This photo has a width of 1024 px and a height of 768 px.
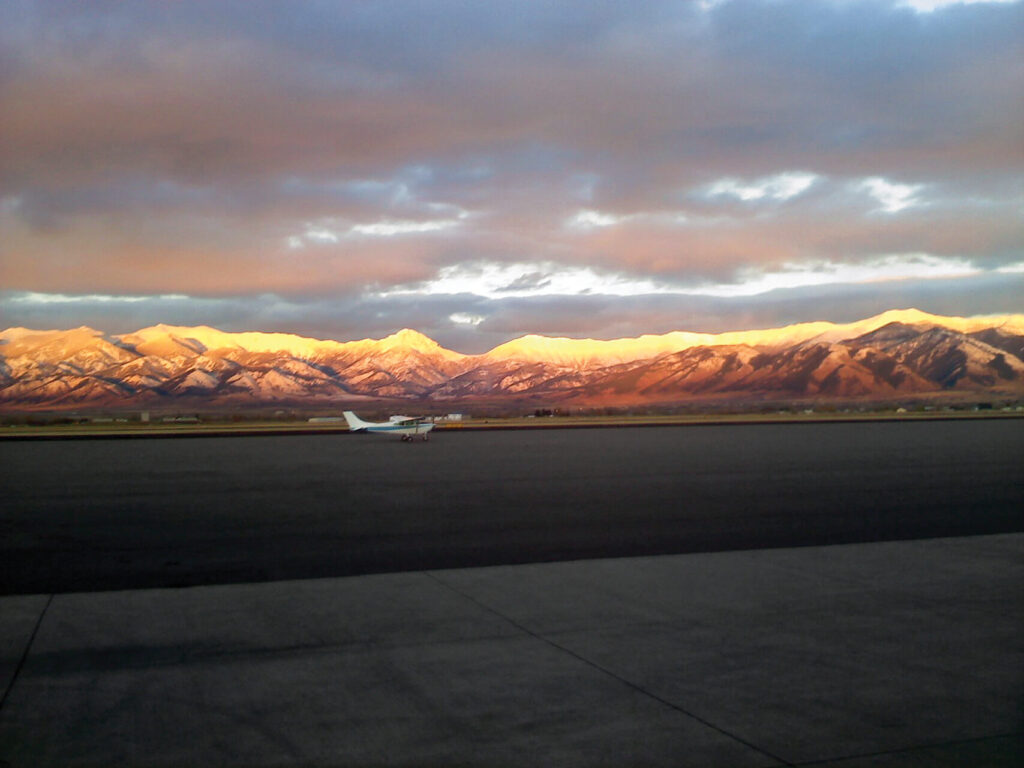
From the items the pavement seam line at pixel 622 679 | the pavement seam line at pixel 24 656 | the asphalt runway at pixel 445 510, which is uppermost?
the pavement seam line at pixel 24 656

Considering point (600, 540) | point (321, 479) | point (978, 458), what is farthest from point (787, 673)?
point (978, 458)

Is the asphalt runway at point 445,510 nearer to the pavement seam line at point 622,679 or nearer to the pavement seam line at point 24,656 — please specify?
the pavement seam line at point 24,656

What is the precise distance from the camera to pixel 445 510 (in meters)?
20.6

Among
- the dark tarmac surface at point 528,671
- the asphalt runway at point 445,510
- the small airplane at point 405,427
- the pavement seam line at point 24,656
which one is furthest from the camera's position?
the small airplane at point 405,427

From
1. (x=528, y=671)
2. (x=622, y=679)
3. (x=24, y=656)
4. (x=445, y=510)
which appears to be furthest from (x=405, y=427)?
(x=622, y=679)

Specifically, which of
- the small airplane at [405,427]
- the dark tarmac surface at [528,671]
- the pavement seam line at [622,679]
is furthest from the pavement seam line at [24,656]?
the small airplane at [405,427]

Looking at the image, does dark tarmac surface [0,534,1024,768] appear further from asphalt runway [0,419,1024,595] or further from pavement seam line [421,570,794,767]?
asphalt runway [0,419,1024,595]

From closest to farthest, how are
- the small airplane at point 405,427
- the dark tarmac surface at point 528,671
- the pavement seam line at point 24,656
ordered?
the dark tarmac surface at point 528,671
the pavement seam line at point 24,656
the small airplane at point 405,427

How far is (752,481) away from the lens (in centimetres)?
2736

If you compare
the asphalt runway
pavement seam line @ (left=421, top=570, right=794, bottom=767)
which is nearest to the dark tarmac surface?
pavement seam line @ (left=421, top=570, right=794, bottom=767)

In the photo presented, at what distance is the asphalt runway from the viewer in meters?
14.3

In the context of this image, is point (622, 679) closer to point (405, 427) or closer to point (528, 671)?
point (528, 671)

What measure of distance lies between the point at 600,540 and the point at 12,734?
10700mm

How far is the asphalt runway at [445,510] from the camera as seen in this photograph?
1426cm
